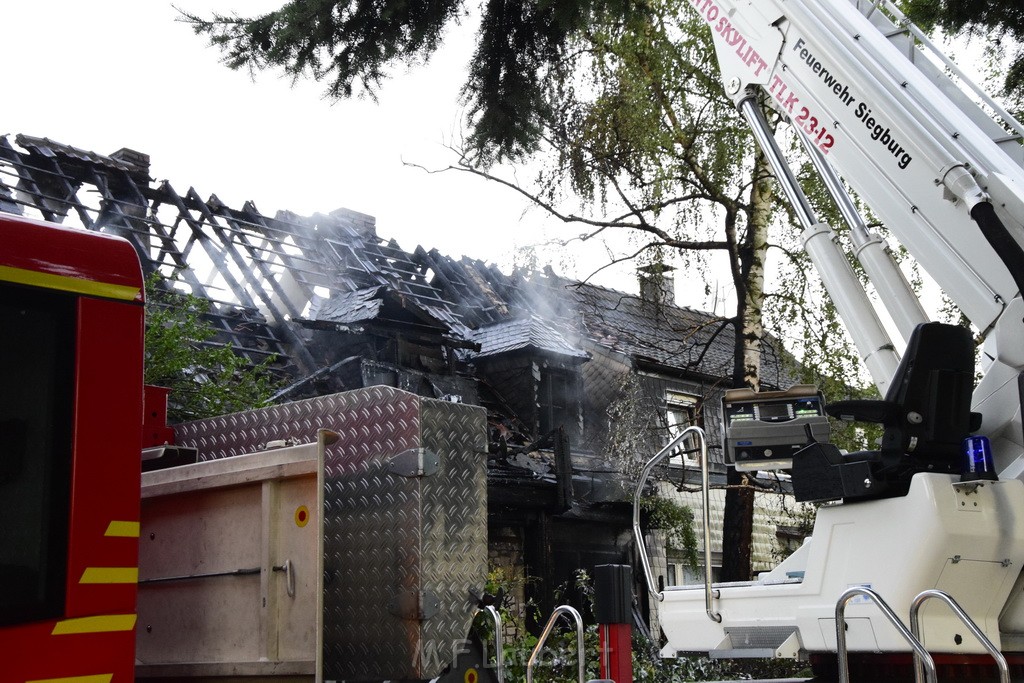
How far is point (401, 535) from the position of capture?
3.73 metres

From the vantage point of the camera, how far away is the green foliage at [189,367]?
1029 centimetres

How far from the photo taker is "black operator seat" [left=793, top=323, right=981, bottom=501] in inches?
184

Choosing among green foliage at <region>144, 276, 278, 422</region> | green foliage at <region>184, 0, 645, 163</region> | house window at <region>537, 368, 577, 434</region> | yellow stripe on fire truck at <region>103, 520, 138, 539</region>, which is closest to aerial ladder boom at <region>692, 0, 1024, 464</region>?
green foliage at <region>184, 0, 645, 163</region>

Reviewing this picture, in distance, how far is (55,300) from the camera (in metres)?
3.12

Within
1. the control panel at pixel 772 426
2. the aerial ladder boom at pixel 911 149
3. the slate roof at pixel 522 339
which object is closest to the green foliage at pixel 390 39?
the aerial ladder boom at pixel 911 149

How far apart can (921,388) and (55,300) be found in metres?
3.58

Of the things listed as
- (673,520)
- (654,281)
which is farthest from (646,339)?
(654,281)

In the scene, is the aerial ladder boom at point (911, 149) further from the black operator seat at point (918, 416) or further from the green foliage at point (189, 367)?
the green foliage at point (189, 367)

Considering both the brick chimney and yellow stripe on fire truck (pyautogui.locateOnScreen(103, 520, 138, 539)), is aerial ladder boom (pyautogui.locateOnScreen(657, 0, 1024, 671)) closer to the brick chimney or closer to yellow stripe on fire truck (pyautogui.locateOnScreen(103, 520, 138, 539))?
yellow stripe on fire truck (pyautogui.locateOnScreen(103, 520, 138, 539))

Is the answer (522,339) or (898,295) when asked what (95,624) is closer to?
(898,295)

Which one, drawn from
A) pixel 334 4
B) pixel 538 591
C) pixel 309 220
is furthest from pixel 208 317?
pixel 334 4

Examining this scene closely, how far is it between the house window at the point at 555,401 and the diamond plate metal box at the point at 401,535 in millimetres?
13864

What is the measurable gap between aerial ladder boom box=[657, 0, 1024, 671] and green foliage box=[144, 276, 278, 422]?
626 cm

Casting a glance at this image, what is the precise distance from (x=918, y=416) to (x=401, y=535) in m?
2.43
